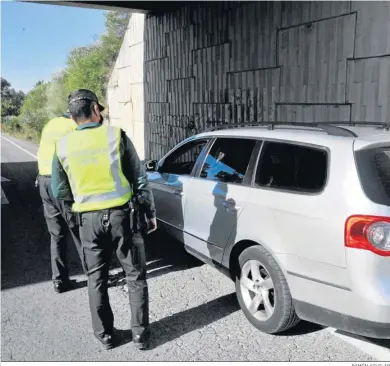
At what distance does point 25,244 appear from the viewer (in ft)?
18.8

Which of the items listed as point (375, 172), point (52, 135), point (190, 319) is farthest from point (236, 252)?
point (52, 135)

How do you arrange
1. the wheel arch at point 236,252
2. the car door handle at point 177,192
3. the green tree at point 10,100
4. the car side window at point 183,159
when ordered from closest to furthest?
the wheel arch at point 236,252 → the car door handle at point 177,192 → the car side window at point 183,159 → the green tree at point 10,100

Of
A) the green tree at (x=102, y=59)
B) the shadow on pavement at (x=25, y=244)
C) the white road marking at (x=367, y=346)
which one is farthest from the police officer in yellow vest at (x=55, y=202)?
the green tree at (x=102, y=59)

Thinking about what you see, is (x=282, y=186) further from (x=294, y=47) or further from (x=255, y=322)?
(x=294, y=47)

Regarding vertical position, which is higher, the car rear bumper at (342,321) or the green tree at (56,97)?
the green tree at (56,97)

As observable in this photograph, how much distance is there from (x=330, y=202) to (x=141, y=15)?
42.0ft

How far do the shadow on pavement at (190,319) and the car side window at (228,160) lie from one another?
116cm

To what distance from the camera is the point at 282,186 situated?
3137mm

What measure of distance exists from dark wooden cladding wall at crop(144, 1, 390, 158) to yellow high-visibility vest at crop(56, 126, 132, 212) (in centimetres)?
435

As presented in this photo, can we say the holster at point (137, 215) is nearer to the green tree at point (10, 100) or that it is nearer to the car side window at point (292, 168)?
the car side window at point (292, 168)

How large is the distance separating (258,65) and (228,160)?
5014 mm

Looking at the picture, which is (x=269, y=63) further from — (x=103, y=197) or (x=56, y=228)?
(x=103, y=197)

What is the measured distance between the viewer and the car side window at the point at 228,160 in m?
3.65

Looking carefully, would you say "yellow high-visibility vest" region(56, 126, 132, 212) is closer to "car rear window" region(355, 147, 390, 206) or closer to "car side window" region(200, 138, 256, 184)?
"car side window" region(200, 138, 256, 184)
